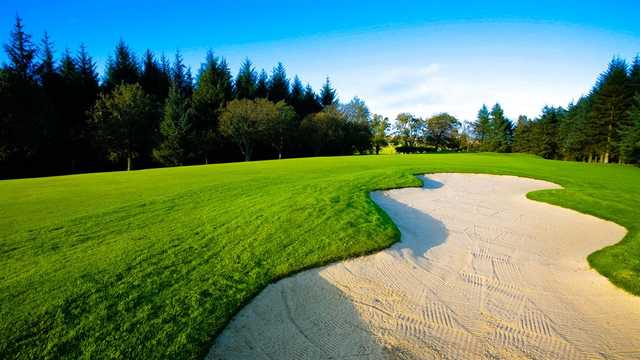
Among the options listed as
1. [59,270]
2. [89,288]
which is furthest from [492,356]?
[59,270]

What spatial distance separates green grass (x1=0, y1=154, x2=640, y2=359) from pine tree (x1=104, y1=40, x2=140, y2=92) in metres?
48.3

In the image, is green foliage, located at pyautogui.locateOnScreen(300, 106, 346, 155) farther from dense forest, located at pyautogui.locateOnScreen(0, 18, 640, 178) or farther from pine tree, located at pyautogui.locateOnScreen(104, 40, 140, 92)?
pine tree, located at pyautogui.locateOnScreen(104, 40, 140, 92)

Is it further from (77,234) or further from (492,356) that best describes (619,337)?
(77,234)

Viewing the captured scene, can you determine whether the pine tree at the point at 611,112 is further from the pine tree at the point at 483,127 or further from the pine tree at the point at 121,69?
the pine tree at the point at 121,69

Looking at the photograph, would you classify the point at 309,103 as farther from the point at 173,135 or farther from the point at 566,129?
the point at 566,129

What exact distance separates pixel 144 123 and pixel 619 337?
171 ft

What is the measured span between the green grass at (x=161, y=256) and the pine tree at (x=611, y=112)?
2153 inches

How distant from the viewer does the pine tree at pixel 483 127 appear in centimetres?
10131

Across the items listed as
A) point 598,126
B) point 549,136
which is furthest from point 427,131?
point 598,126

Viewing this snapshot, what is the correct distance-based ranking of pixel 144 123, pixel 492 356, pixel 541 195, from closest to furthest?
pixel 492 356 < pixel 541 195 < pixel 144 123

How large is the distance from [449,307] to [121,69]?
63877 mm

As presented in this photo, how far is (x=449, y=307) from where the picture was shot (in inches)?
206

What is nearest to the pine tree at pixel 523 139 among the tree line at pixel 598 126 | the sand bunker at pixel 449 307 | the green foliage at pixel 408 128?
the tree line at pixel 598 126

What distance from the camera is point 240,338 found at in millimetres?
4117
